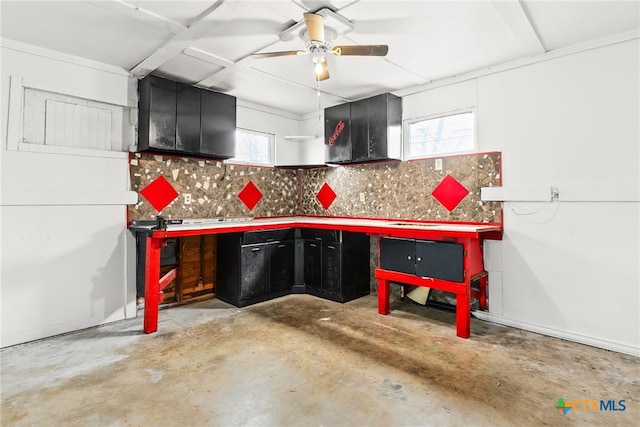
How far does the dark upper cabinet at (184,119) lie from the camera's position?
11.8 ft

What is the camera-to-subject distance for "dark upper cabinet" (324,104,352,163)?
179 inches

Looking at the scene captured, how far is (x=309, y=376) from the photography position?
2410 mm

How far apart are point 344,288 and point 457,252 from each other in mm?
1614

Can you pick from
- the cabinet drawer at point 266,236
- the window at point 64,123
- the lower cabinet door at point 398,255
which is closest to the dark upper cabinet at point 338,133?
the cabinet drawer at point 266,236

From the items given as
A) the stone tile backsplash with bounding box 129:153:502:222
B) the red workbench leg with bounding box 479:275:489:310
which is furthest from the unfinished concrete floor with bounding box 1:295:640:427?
the stone tile backsplash with bounding box 129:153:502:222

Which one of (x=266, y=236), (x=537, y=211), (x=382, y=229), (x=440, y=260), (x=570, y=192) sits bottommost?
(x=440, y=260)

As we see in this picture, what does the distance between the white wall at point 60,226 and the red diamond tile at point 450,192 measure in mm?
3541

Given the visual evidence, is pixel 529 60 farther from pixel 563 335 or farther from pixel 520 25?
pixel 563 335

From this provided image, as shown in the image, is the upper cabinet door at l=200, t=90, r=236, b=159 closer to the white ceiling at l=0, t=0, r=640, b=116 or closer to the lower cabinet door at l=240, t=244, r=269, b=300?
the white ceiling at l=0, t=0, r=640, b=116

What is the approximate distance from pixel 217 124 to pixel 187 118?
0.39 m

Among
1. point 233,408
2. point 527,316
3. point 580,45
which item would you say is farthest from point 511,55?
point 233,408

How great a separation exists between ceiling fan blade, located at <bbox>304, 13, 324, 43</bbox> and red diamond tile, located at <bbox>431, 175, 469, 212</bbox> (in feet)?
7.45

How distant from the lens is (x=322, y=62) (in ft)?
8.95

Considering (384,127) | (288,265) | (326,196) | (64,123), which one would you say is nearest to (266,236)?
(288,265)
